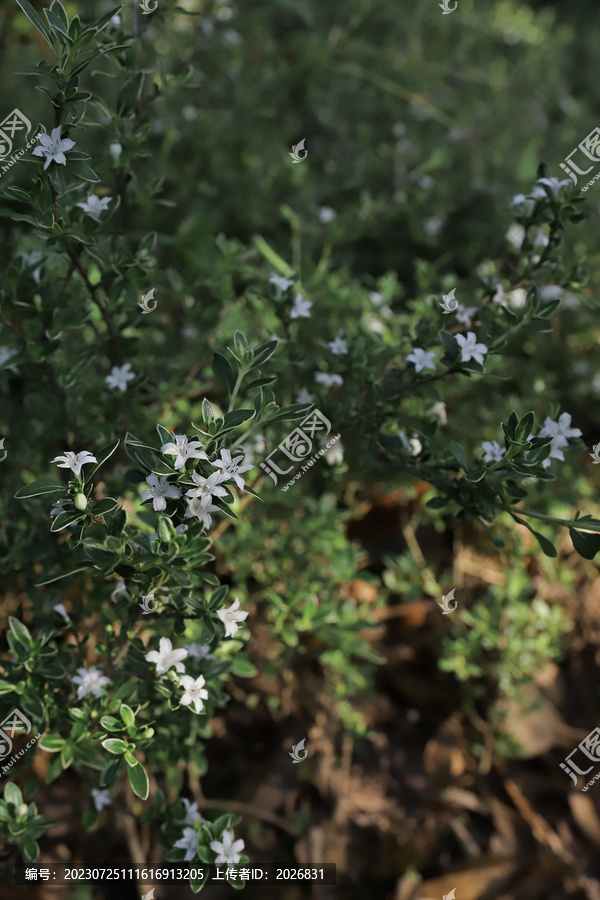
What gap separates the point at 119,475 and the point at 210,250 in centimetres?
102

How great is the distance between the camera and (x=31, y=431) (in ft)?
5.81

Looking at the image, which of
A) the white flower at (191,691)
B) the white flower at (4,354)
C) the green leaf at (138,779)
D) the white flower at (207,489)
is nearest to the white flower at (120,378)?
the white flower at (4,354)

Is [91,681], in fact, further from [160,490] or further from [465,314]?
[465,314]

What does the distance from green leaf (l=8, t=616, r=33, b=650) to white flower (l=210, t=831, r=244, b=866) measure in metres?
0.50

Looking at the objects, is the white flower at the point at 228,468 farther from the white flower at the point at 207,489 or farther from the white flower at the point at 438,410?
the white flower at the point at 438,410

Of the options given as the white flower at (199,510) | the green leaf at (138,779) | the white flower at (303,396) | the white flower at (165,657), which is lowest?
the green leaf at (138,779)

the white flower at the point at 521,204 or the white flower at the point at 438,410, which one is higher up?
the white flower at the point at 521,204

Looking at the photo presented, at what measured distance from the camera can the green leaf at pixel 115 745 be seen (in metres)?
1.13

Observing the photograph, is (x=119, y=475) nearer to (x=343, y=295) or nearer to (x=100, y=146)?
(x=343, y=295)

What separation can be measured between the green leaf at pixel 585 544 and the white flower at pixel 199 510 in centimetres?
61

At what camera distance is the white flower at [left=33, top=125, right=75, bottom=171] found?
1076 millimetres

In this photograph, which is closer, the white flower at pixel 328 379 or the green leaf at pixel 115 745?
the green leaf at pixel 115 745

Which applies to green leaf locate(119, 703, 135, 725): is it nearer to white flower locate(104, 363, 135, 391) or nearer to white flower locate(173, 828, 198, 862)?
white flower locate(173, 828, 198, 862)

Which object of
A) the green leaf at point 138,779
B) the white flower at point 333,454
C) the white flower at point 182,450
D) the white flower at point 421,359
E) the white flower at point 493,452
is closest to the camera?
the white flower at point 182,450
